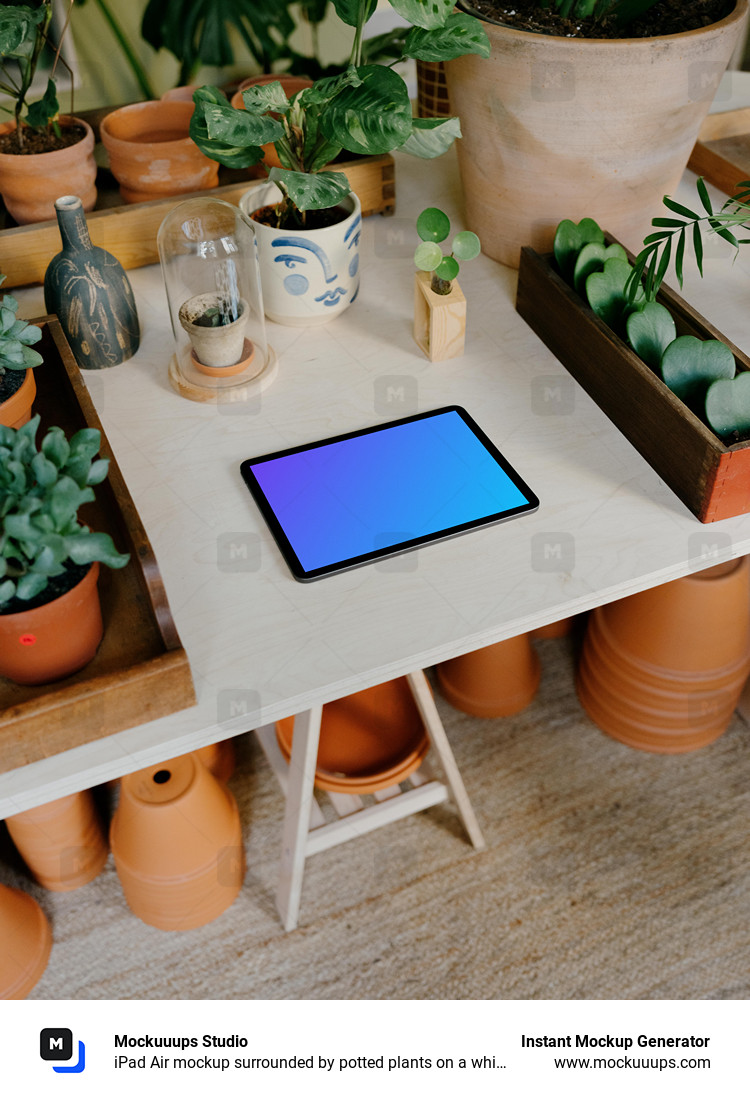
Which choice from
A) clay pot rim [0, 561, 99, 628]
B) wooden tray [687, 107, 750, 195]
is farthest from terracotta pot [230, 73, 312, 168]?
clay pot rim [0, 561, 99, 628]

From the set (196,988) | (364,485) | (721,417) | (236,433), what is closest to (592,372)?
(721,417)

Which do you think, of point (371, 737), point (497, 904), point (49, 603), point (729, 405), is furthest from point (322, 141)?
point (497, 904)

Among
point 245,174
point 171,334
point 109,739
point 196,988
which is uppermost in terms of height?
point 245,174

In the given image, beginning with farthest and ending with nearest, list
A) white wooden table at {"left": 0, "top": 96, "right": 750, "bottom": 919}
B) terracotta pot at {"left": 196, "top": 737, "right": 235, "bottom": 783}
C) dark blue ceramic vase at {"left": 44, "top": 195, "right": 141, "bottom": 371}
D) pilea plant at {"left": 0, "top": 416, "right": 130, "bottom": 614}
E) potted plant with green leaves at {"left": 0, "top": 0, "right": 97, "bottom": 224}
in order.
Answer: terracotta pot at {"left": 196, "top": 737, "right": 235, "bottom": 783}, potted plant with green leaves at {"left": 0, "top": 0, "right": 97, "bottom": 224}, dark blue ceramic vase at {"left": 44, "top": 195, "right": 141, "bottom": 371}, white wooden table at {"left": 0, "top": 96, "right": 750, "bottom": 919}, pilea plant at {"left": 0, "top": 416, "right": 130, "bottom": 614}

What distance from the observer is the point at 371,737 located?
1.30 meters

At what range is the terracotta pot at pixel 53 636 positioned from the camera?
67 centimetres

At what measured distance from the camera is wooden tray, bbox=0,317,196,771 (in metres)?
0.68

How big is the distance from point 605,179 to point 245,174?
548mm

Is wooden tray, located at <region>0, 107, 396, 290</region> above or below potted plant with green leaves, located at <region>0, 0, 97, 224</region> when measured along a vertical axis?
below

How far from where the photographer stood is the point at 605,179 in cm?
108

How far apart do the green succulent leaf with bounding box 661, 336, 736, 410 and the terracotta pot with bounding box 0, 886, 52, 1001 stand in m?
1.09

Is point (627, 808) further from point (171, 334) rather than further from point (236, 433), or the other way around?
point (171, 334)

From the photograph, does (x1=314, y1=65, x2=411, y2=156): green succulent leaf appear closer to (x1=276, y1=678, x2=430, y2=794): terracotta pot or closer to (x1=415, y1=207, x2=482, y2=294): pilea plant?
(x1=415, y1=207, x2=482, y2=294): pilea plant

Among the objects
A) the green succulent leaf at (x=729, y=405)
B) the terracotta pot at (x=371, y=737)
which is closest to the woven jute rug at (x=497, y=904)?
the terracotta pot at (x=371, y=737)
